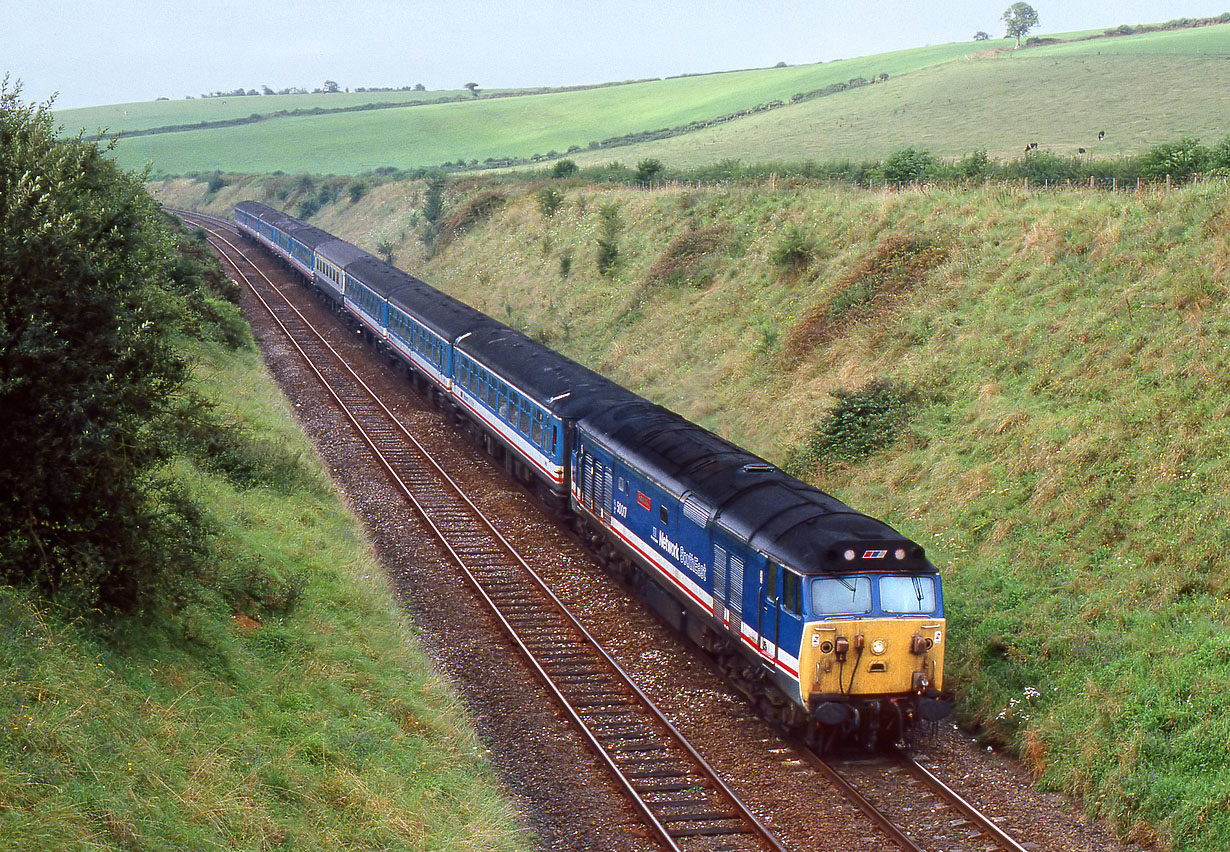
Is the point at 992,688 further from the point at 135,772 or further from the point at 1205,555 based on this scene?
the point at 135,772

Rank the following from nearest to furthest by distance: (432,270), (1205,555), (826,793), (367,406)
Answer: (826,793)
(1205,555)
(367,406)
(432,270)

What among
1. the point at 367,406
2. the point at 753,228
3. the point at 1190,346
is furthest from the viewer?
the point at 753,228

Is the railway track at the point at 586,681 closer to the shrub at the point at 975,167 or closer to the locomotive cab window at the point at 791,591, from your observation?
the locomotive cab window at the point at 791,591

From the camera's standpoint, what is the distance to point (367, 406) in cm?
3559

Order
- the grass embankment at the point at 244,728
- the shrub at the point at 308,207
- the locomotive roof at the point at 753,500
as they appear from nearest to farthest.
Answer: the grass embankment at the point at 244,728
the locomotive roof at the point at 753,500
the shrub at the point at 308,207

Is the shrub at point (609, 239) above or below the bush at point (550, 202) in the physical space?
below

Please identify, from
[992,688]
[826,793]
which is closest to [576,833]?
[826,793]

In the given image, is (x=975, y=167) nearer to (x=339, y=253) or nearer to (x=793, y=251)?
(x=793, y=251)

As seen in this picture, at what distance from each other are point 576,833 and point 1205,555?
984cm

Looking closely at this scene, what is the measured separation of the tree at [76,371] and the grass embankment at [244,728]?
2.40ft

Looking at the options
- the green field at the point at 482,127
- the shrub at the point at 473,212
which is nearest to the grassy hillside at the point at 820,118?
the green field at the point at 482,127

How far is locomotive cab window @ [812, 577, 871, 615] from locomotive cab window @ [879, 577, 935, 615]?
0.78 ft

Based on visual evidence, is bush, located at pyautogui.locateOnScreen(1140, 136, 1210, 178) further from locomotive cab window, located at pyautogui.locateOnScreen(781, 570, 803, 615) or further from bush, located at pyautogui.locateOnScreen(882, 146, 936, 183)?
locomotive cab window, located at pyautogui.locateOnScreen(781, 570, 803, 615)

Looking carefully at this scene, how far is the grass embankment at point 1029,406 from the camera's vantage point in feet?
46.1
